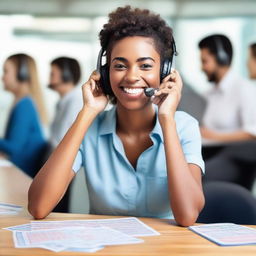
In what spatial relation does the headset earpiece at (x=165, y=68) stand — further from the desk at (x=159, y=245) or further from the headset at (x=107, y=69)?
the desk at (x=159, y=245)

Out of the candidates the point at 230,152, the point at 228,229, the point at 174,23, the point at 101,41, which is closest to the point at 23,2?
the point at 174,23

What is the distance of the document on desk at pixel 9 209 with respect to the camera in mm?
1379

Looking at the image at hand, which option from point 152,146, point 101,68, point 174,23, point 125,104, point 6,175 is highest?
point 174,23

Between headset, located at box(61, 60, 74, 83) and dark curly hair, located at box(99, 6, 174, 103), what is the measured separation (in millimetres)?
2186

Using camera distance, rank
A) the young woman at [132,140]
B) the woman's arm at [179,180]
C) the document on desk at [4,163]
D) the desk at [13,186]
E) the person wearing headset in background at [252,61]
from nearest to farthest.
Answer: the woman's arm at [179,180], the young woman at [132,140], the desk at [13,186], the document on desk at [4,163], the person wearing headset in background at [252,61]

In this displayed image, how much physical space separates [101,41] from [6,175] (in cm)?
108

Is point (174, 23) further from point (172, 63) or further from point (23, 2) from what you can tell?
point (172, 63)

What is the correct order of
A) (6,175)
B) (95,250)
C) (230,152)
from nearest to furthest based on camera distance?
(95,250) < (6,175) < (230,152)

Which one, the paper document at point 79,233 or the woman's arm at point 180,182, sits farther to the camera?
the woman's arm at point 180,182

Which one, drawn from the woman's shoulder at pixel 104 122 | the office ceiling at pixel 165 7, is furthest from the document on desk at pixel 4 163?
the office ceiling at pixel 165 7

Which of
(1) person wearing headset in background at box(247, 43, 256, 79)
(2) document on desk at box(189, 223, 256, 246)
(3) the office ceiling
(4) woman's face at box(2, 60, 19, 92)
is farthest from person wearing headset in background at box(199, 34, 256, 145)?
(3) the office ceiling

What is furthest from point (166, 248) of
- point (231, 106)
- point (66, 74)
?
point (66, 74)

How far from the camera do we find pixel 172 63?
1528mm

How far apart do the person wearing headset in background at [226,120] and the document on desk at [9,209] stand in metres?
1.52
